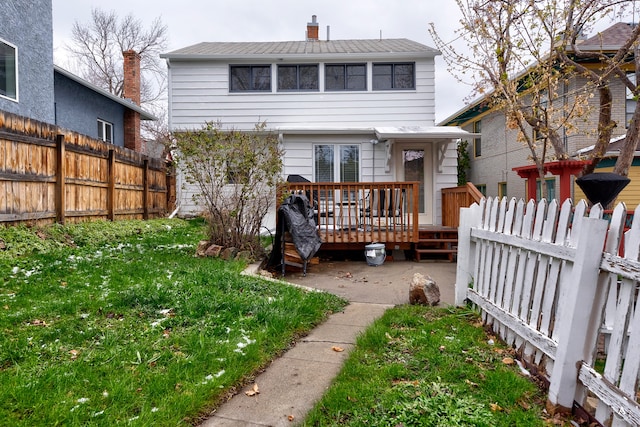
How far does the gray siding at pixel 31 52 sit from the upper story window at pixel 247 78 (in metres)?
4.68

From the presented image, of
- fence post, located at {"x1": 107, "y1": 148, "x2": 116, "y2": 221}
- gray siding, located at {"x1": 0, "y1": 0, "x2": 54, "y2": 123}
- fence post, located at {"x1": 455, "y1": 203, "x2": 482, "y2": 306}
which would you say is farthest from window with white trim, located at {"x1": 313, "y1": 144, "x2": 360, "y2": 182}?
fence post, located at {"x1": 455, "y1": 203, "x2": 482, "y2": 306}

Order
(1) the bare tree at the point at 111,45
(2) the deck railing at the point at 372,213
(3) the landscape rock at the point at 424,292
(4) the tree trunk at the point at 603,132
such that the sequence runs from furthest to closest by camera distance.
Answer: (1) the bare tree at the point at 111,45 → (2) the deck railing at the point at 372,213 → (4) the tree trunk at the point at 603,132 → (3) the landscape rock at the point at 424,292

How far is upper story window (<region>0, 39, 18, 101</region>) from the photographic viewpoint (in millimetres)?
8937

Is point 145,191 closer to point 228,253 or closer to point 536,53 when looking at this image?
point 228,253

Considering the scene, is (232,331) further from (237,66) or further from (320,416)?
(237,66)

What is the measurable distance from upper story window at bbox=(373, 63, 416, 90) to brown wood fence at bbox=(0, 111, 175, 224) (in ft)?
23.8

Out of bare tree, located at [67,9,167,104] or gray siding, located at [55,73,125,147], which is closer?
gray siding, located at [55,73,125,147]

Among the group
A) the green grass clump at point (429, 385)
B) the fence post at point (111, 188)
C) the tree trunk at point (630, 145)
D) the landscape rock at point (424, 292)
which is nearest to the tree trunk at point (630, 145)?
the tree trunk at point (630, 145)

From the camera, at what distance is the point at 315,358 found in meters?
3.26

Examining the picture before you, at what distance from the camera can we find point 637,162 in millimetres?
11227

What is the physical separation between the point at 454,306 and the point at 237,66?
10431 mm

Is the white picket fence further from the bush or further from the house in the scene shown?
the house

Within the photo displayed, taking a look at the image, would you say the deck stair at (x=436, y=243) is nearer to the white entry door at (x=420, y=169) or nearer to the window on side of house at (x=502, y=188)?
the white entry door at (x=420, y=169)

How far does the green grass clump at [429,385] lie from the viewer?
2.25 meters
